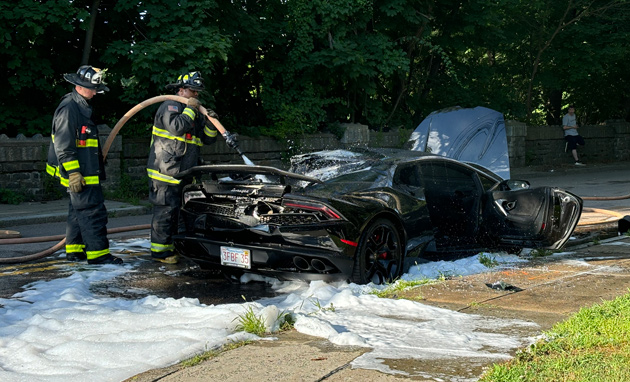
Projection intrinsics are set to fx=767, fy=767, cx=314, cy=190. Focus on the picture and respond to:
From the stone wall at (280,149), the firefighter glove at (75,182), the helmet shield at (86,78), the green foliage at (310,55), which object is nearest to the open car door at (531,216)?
the firefighter glove at (75,182)

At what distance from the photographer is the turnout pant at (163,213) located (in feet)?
26.8

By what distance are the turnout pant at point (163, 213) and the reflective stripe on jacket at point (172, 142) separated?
0.09 m

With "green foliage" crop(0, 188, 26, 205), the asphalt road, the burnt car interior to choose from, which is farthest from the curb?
the burnt car interior

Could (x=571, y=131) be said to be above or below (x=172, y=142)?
above

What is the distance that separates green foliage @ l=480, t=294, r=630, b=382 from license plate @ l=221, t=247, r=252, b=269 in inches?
109

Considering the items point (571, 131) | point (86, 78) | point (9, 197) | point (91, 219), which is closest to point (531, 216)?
point (91, 219)

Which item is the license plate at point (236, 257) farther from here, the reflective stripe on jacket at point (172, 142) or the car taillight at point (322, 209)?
the reflective stripe on jacket at point (172, 142)

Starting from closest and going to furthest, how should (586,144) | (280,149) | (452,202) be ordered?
1. (452,202)
2. (280,149)
3. (586,144)

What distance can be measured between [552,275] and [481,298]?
135 cm

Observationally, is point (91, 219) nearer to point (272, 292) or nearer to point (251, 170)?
point (251, 170)

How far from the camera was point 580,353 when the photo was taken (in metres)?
4.36

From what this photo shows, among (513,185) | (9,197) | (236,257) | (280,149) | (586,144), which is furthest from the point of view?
(586,144)

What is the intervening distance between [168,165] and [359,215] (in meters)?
2.57

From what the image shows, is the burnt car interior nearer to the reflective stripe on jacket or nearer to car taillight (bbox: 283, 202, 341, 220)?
car taillight (bbox: 283, 202, 341, 220)
